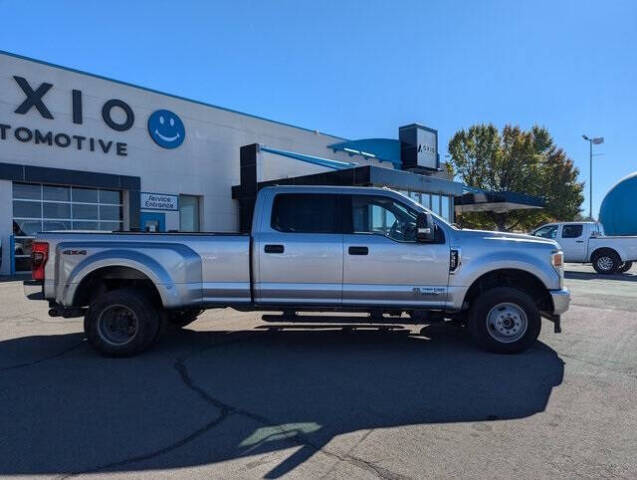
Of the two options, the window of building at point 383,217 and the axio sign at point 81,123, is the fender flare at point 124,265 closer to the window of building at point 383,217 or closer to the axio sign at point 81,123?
the window of building at point 383,217

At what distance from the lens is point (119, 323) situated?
20.4ft

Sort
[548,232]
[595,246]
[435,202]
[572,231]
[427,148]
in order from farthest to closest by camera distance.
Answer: [427,148], [435,202], [548,232], [572,231], [595,246]

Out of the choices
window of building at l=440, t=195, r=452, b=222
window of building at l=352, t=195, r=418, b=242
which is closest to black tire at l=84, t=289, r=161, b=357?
window of building at l=352, t=195, r=418, b=242

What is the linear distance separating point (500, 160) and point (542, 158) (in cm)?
344

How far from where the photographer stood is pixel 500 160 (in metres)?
36.7

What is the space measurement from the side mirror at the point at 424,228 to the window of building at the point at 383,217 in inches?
7.6

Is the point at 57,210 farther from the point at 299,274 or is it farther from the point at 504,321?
the point at 504,321

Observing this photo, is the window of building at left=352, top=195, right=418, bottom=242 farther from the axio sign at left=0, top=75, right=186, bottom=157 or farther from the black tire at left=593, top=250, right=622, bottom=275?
the axio sign at left=0, top=75, right=186, bottom=157

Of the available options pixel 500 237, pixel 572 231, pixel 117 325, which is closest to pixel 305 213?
pixel 500 237

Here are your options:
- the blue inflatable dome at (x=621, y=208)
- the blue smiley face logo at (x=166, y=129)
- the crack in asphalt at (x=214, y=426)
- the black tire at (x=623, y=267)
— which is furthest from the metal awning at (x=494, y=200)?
the crack in asphalt at (x=214, y=426)

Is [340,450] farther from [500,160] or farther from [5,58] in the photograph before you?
[500,160]

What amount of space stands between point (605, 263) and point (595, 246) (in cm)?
68

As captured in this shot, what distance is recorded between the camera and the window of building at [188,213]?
2162 centimetres

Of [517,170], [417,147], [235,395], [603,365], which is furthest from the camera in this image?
[517,170]
